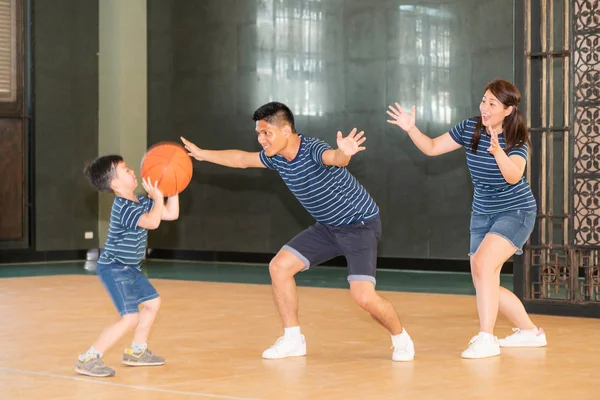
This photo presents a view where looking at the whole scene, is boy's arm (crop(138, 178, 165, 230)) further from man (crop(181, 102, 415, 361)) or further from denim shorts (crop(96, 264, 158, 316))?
man (crop(181, 102, 415, 361))

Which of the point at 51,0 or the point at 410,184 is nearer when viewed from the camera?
the point at 410,184

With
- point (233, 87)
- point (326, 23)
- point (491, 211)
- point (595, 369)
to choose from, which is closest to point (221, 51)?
point (233, 87)

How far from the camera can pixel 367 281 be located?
19.2 ft

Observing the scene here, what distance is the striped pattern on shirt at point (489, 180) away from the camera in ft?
20.1

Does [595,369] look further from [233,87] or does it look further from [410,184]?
[233,87]

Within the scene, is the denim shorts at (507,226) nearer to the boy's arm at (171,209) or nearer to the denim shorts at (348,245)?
the denim shorts at (348,245)

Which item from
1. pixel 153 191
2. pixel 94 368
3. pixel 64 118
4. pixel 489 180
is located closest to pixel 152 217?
pixel 153 191

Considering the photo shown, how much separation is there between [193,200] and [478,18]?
5221 mm

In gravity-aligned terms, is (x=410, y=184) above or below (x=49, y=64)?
below

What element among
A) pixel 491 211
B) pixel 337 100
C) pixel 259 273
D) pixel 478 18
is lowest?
pixel 259 273

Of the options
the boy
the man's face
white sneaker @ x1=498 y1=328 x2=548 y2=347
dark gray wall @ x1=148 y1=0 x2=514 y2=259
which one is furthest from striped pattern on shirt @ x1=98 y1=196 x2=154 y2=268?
dark gray wall @ x1=148 y1=0 x2=514 y2=259

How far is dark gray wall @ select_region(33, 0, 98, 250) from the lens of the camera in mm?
15484

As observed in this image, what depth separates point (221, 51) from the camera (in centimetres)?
1547

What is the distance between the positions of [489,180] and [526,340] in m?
1.11
